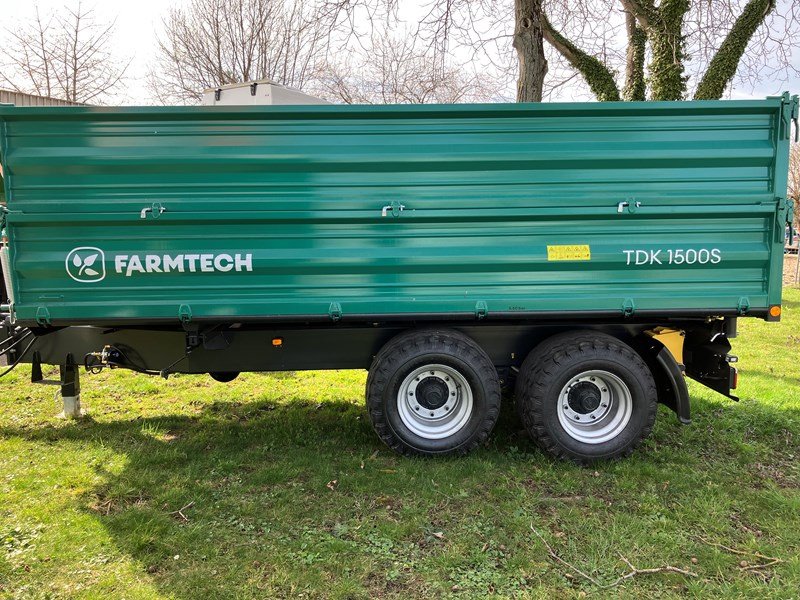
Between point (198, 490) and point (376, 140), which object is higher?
point (376, 140)

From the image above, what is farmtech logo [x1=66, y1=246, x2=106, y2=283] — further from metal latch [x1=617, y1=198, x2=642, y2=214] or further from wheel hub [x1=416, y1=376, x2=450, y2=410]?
metal latch [x1=617, y1=198, x2=642, y2=214]

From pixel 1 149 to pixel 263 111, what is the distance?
5.62 ft

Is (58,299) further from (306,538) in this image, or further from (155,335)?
(306,538)

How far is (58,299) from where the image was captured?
396cm

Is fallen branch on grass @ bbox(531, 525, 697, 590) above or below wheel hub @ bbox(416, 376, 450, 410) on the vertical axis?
below

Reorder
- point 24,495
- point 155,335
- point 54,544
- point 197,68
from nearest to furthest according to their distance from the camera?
point 54,544, point 24,495, point 155,335, point 197,68

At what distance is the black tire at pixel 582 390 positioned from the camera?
4.14 metres

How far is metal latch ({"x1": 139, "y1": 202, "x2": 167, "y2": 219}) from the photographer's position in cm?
386

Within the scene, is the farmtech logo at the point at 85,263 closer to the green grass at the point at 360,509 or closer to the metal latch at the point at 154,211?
the metal latch at the point at 154,211

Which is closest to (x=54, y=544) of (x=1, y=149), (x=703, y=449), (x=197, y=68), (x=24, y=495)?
(x=24, y=495)

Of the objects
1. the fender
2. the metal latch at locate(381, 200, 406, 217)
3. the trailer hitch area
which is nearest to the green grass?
the fender

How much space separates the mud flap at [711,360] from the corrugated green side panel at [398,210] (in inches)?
18.7

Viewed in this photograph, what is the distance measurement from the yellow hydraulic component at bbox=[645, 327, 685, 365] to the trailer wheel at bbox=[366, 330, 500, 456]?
1320 millimetres

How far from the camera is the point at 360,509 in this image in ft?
12.0
